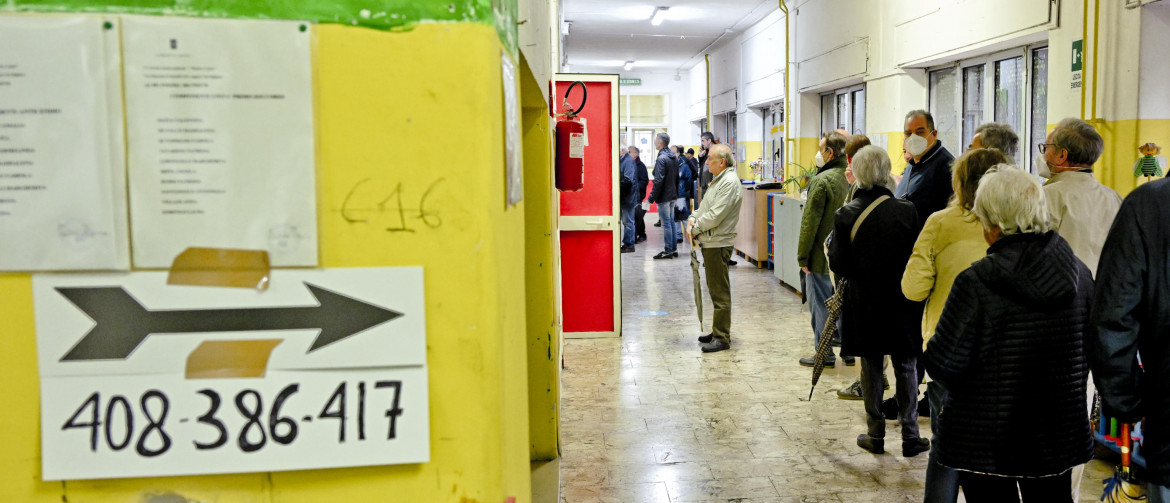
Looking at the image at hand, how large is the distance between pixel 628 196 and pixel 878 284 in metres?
7.30

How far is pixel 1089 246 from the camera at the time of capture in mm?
3273

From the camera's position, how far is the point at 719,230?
5.77m

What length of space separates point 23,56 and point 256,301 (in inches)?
20.0

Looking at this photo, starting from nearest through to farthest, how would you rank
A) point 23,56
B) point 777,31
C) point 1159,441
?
point 23,56
point 1159,441
point 777,31

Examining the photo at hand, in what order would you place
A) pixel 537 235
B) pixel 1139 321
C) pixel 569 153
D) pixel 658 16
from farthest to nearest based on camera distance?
pixel 658 16, pixel 569 153, pixel 537 235, pixel 1139 321

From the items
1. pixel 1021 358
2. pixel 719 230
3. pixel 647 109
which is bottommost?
pixel 1021 358

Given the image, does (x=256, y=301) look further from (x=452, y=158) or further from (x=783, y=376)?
(x=783, y=376)

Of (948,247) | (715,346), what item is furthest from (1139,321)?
(715,346)

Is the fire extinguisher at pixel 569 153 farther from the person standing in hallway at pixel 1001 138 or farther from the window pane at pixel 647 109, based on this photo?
the window pane at pixel 647 109

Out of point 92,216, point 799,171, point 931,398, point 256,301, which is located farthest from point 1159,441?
point 799,171

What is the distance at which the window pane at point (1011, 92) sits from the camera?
6066 mm

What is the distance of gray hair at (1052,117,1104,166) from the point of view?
3285 millimetres

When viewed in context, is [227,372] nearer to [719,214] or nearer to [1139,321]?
[1139,321]

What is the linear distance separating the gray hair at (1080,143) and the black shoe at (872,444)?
1456 mm
